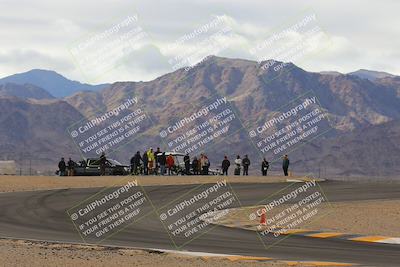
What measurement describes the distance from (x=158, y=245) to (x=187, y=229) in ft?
10.6

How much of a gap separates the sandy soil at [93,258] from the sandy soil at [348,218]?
6320 mm

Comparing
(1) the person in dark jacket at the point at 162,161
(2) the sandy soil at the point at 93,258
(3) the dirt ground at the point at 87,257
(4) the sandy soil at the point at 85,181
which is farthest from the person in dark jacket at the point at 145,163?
(2) the sandy soil at the point at 93,258

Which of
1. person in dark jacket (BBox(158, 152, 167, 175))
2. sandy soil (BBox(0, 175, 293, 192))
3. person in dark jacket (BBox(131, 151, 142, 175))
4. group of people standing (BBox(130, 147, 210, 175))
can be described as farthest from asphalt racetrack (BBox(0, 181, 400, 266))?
person in dark jacket (BBox(131, 151, 142, 175))

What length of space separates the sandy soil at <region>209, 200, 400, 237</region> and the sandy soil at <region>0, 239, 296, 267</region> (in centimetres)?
632

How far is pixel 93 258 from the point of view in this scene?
13531mm

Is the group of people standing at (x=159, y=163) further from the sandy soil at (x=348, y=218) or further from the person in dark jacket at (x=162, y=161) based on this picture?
the sandy soil at (x=348, y=218)

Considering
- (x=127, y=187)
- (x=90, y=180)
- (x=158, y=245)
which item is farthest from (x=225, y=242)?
(x=90, y=180)

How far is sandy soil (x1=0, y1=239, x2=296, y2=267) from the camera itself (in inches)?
502

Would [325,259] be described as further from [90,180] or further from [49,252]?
[90,180]

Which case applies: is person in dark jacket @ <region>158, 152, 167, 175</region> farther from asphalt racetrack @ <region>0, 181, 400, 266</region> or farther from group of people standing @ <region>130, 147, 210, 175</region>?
asphalt racetrack @ <region>0, 181, 400, 266</region>

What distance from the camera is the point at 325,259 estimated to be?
14.2 meters

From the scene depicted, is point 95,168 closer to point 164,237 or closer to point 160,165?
point 160,165

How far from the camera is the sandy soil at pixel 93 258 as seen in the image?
12.8 metres

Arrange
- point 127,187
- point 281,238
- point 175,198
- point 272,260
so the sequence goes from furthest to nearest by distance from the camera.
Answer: point 127,187, point 175,198, point 281,238, point 272,260
